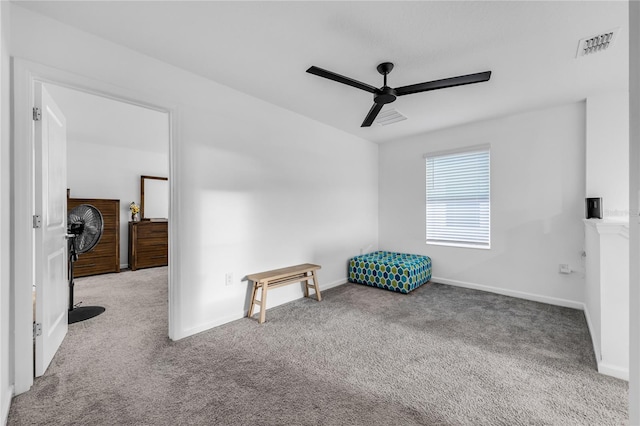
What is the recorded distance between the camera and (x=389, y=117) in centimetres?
361

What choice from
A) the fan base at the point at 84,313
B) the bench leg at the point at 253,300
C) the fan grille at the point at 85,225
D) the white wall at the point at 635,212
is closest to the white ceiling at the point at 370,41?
the white wall at the point at 635,212

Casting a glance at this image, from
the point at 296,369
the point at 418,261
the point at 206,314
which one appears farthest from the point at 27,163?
the point at 418,261

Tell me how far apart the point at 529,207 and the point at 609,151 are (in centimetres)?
91

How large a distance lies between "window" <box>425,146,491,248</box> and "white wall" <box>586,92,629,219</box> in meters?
1.04

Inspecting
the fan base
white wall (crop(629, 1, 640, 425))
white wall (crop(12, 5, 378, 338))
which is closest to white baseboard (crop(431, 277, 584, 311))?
white wall (crop(12, 5, 378, 338))

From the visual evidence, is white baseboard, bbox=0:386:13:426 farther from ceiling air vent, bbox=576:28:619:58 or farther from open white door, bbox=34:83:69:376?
ceiling air vent, bbox=576:28:619:58

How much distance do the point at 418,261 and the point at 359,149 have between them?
6.44 feet

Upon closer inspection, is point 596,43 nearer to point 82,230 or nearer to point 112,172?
point 82,230

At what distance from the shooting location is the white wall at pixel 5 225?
152 centimetres

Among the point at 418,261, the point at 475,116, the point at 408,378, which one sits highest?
the point at 475,116

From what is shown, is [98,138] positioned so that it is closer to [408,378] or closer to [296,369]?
[296,369]

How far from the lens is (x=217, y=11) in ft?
5.94

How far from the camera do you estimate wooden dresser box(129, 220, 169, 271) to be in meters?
5.07

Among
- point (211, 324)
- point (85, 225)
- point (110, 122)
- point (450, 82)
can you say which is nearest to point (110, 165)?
point (110, 122)
